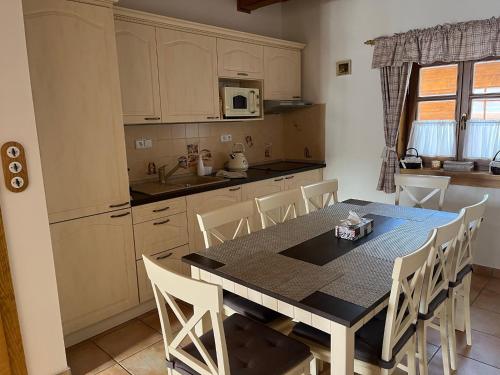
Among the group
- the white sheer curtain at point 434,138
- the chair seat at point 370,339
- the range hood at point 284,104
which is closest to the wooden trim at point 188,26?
the range hood at point 284,104

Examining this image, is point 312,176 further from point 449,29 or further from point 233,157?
point 449,29

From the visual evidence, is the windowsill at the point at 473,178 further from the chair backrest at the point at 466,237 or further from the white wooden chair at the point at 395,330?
the white wooden chair at the point at 395,330

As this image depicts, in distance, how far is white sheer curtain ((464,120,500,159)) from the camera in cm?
302

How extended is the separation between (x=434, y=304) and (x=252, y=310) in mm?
859

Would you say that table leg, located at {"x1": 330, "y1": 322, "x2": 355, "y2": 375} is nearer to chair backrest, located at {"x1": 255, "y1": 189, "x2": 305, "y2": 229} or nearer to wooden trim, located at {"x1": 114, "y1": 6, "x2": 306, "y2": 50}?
Result: chair backrest, located at {"x1": 255, "y1": 189, "x2": 305, "y2": 229}

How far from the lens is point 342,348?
124cm

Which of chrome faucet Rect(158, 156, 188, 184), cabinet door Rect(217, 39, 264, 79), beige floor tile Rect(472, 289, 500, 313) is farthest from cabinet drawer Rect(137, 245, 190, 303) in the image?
beige floor tile Rect(472, 289, 500, 313)

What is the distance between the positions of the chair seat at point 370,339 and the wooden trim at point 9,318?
1.32 meters

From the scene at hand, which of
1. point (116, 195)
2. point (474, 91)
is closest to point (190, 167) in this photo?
point (116, 195)

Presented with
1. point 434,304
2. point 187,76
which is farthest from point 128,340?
point 187,76

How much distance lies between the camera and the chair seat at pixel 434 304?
165cm

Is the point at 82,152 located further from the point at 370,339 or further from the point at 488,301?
the point at 488,301

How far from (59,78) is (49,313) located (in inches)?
49.9

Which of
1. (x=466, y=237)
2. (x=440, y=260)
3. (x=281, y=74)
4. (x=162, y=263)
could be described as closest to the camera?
(x=440, y=260)
